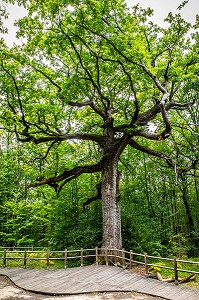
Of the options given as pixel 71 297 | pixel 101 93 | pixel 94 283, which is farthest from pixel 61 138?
pixel 71 297

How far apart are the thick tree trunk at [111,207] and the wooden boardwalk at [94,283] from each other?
1432 millimetres

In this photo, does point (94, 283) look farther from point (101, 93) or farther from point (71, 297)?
point (101, 93)

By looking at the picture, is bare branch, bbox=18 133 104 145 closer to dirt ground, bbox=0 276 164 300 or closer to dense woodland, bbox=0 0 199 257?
dense woodland, bbox=0 0 199 257

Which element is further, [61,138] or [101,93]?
[61,138]

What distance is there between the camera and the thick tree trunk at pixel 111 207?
488 inches

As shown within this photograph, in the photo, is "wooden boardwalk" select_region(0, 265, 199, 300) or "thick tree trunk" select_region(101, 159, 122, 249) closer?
"wooden boardwalk" select_region(0, 265, 199, 300)

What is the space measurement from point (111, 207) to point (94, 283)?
408 cm

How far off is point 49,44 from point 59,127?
13.9 feet

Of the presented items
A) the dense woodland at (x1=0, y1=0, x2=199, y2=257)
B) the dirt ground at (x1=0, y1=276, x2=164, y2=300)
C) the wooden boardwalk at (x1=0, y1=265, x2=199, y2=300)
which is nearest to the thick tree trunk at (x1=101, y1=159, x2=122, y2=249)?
the dense woodland at (x1=0, y1=0, x2=199, y2=257)

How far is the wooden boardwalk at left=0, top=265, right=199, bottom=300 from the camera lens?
26.0ft

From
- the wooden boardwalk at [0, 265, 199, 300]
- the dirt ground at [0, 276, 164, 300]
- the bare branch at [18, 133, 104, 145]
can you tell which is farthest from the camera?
the bare branch at [18, 133, 104, 145]

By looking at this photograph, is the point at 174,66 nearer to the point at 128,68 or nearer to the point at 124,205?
the point at 128,68

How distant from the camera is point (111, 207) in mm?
12812

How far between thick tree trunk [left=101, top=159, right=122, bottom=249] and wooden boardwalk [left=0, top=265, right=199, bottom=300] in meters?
1.43
